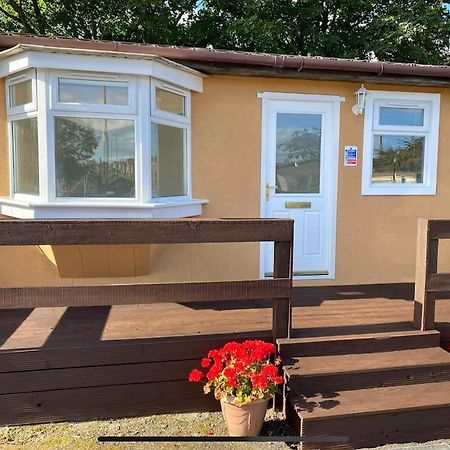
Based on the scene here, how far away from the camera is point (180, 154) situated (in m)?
4.59

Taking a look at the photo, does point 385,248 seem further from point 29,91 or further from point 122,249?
point 29,91

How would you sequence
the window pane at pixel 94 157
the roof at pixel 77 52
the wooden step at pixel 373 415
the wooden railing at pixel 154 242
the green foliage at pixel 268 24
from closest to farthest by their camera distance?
the wooden step at pixel 373 415
the wooden railing at pixel 154 242
the roof at pixel 77 52
the window pane at pixel 94 157
the green foliage at pixel 268 24

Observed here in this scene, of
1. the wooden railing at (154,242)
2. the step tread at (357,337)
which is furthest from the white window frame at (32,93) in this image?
the step tread at (357,337)

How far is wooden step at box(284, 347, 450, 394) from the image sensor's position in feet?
10.1

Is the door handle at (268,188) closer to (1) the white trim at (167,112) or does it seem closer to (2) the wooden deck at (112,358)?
(1) the white trim at (167,112)

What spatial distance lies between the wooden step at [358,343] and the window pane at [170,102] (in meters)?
2.40

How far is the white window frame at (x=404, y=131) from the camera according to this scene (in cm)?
498

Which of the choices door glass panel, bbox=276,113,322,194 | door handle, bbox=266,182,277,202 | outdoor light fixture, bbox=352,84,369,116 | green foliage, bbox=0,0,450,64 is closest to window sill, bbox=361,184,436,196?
door glass panel, bbox=276,113,322,194

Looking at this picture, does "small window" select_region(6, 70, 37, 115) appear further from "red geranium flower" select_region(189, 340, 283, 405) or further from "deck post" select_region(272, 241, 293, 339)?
"red geranium flower" select_region(189, 340, 283, 405)

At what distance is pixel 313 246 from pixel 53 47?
322 cm

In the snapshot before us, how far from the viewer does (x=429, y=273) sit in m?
3.51

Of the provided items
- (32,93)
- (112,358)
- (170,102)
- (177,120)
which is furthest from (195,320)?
(32,93)

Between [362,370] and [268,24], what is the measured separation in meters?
10.3

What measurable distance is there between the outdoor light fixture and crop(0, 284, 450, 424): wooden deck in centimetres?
228
